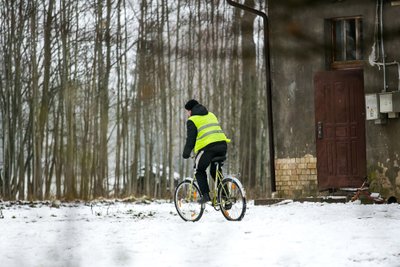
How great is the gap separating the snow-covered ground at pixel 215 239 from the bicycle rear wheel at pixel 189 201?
17 cm

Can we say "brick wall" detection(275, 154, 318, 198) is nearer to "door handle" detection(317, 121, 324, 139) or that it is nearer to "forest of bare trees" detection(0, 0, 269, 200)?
"door handle" detection(317, 121, 324, 139)

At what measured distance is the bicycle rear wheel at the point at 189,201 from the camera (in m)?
12.7

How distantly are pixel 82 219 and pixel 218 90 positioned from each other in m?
21.4

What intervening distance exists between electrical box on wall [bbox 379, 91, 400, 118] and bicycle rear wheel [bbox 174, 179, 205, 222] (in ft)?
13.9

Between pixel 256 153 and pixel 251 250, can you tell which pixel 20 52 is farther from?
pixel 251 250

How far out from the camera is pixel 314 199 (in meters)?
16.5

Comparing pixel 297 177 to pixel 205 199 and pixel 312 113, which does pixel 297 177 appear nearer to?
pixel 312 113

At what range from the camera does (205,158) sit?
12.2 m

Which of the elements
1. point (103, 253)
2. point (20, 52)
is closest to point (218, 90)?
point (20, 52)

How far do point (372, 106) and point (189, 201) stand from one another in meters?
4.50

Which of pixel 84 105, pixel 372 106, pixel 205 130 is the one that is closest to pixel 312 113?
pixel 372 106

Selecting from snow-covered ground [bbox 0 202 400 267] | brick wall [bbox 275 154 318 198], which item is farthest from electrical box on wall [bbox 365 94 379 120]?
snow-covered ground [bbox 0 202 400 267]

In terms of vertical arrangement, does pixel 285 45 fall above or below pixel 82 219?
above

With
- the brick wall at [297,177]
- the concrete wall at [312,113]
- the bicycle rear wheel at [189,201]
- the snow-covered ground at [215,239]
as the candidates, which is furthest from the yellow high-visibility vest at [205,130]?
the brick wall at [297,177]
